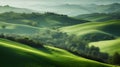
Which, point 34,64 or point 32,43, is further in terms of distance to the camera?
point 32,43

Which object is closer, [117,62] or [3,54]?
[3,54]

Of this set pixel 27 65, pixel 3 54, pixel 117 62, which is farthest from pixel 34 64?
pixel 117 62

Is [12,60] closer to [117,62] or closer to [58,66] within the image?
[58,66]

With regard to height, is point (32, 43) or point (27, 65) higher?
point (32, 43)

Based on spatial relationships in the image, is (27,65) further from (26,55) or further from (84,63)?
(84,63)

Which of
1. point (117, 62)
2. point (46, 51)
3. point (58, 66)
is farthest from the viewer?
point (117, 62)

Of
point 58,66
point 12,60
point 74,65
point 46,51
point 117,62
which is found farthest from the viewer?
point 117,62

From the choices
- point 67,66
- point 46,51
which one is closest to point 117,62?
point 46,51

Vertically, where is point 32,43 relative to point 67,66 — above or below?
above

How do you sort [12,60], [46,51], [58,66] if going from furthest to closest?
[46,51] → [58,66] → [12,60]
